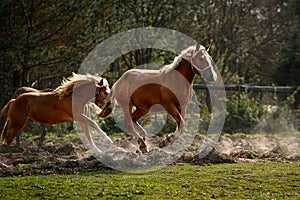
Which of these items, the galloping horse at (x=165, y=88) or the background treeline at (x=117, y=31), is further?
the background treeline at (x=117, y=31)

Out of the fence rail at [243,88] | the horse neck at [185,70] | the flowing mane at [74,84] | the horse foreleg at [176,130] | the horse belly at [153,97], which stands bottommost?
the horse foreleg at [176,130]

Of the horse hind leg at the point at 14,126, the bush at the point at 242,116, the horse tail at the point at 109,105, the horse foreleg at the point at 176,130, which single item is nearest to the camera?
the horse foreleg at the point at 176,130

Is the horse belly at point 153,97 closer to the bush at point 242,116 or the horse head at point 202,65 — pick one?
the horse head at point 202,65

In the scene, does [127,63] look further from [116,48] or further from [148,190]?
[148,190]

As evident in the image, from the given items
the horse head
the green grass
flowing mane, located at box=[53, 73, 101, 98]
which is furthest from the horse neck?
the green grass

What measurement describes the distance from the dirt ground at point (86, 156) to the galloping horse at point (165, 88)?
0.91 metres

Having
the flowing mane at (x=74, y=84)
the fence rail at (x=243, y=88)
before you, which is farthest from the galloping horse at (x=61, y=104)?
the fence rail at (x=243, y=88)

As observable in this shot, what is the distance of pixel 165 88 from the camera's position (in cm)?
922

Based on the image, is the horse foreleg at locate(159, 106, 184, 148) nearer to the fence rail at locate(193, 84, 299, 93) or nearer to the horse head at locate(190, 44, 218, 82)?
the horse head at locate(190, 44, 218, 82)

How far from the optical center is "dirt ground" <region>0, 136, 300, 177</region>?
842 centimetres

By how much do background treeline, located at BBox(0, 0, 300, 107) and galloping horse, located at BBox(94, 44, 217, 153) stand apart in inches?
255

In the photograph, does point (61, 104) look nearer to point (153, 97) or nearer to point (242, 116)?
point (153, 97)

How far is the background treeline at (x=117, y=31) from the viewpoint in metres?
15.9

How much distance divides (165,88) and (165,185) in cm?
270
